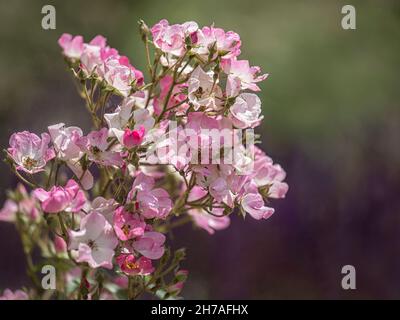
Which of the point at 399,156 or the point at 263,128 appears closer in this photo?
the point at 399,156

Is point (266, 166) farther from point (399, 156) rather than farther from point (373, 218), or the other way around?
point (399, 156)

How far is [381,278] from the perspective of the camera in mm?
2121

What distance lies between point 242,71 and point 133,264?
0.87 feet

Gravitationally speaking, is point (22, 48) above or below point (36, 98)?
above

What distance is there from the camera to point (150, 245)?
30.0 inches

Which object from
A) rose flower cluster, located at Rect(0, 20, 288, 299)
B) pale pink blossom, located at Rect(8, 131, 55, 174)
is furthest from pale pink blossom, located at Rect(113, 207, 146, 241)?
pale pink blossom, located at Rect(8, 131, 55, 174)

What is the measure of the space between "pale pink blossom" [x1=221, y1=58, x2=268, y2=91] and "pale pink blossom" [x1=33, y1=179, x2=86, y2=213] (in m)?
0.23

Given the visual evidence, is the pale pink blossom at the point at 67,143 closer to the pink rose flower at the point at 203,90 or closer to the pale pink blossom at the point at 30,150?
the pale pink blossom at the point at 30,150

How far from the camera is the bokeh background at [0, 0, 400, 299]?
2.17 metres

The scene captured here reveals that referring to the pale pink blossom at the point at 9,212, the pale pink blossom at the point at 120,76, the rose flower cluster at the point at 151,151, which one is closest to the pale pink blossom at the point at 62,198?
the rose flower cluster at the point at 151,151

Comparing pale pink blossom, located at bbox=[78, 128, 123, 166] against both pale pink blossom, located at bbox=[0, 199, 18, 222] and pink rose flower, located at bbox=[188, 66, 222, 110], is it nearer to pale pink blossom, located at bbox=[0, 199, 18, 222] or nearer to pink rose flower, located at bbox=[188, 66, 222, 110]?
pink rose flower, located at bbox=[188, 66, 222, 110]

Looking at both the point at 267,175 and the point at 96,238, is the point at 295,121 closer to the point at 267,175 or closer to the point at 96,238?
the point at 267,175

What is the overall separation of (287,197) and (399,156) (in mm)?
440

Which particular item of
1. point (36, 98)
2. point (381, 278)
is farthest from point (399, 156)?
point (36, 98)
